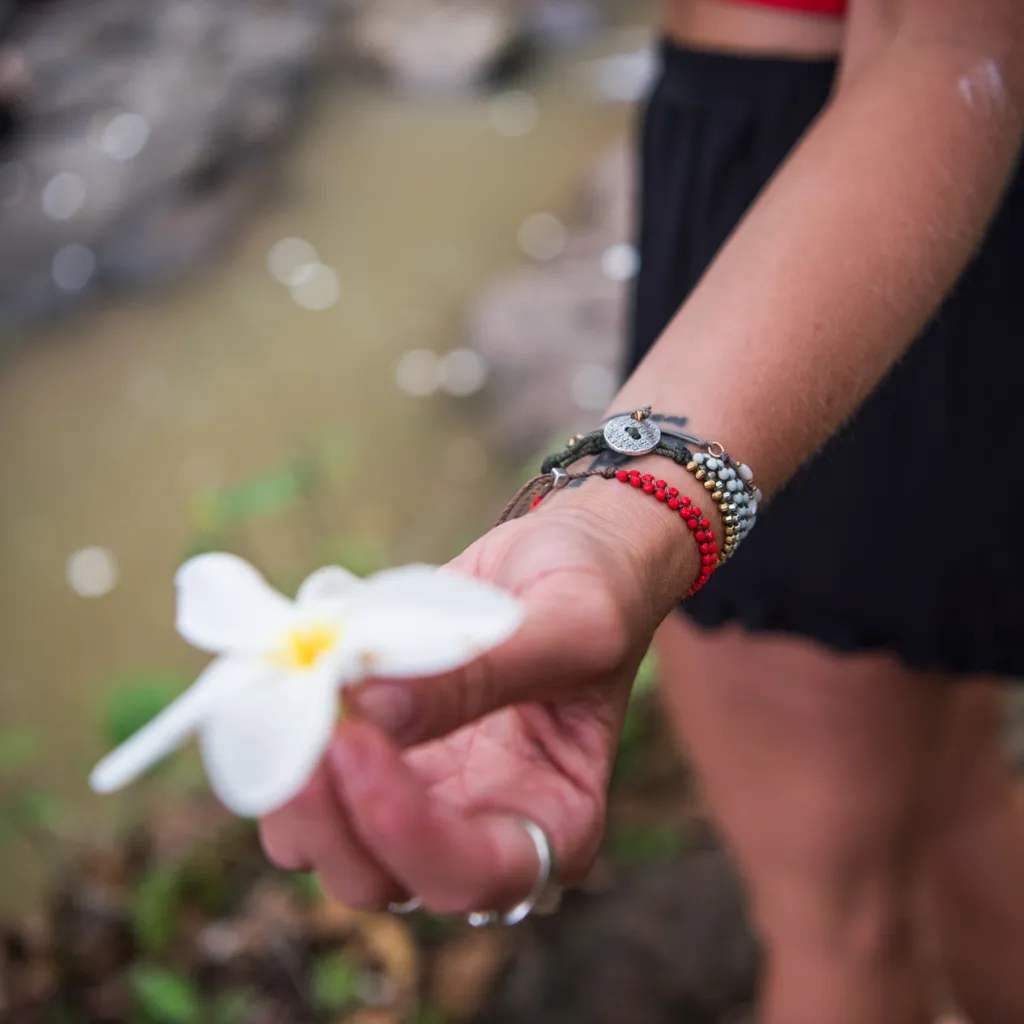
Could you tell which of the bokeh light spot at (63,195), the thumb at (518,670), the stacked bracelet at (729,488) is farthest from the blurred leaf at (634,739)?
the bokeh light spot at (63,195)

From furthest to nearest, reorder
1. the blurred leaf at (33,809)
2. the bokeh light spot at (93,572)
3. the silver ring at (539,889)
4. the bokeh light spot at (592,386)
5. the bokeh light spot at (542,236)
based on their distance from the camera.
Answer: the bokeh light spot at (542,236) → the bokeh light spot at (592,386) → the bokeh light spot at (93,572) → the blurred leaf at (33,809) → the silver ring at (539,889)

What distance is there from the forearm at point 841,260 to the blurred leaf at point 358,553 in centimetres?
124

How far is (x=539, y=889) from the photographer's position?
0.58 metres

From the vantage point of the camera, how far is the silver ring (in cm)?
57

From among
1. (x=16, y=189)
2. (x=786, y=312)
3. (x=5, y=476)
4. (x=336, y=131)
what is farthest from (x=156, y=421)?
(x=786, y=312)

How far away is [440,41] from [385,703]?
389 centimetres

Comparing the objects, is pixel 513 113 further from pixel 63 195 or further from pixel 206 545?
pixel 206 545

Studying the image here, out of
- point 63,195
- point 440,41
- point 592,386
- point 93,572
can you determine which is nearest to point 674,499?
point 592,386

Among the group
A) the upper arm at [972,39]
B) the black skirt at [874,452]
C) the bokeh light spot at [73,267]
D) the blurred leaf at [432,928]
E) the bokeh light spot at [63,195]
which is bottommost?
the blurred leaf at [432,928]

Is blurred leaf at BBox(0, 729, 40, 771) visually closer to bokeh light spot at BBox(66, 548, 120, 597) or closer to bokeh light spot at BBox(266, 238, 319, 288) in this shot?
bokeh light spot at BBox(66, 548, 120, 597)

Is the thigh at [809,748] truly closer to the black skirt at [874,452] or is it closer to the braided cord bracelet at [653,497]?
the black skirt at [874,452]

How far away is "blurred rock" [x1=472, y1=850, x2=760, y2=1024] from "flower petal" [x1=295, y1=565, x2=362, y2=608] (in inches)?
45.5

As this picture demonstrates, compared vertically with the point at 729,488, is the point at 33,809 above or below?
below

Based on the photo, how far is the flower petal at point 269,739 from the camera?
0.45 m
